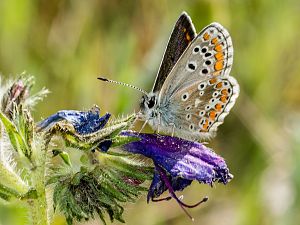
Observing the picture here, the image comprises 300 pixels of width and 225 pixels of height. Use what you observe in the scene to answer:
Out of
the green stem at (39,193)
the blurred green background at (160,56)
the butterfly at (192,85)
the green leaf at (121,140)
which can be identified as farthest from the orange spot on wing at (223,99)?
the blurred green background at (160,56)

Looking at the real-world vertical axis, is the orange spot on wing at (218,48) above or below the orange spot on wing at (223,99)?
above

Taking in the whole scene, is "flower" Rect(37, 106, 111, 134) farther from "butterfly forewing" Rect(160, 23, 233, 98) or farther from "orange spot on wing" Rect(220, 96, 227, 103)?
"orange spot on wing" Rect(220, 96, 227, 103)

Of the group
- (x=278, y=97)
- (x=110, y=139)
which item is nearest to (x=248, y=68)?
(x=278, y=97)

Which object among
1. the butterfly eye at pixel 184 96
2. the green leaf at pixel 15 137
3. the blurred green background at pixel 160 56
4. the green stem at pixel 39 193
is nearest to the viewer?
the green leaf at pixel 15 137

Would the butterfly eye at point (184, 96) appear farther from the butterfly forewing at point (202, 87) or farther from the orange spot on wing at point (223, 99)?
the orange spot on wing at point (223, 99)

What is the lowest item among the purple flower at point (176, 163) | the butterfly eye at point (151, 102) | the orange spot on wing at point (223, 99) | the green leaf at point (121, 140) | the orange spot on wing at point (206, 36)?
the purple flower at point (176, 163)

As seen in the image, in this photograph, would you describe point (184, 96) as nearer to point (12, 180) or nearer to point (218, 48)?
point (218, 48)

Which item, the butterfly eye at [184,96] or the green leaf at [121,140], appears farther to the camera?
the butterfly eye at [184,96]

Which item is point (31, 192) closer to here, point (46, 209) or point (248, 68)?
point (46, 209)
